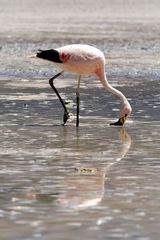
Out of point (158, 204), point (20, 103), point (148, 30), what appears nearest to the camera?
point (158, 204)

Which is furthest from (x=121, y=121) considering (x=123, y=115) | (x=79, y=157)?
(x=79, y=157)

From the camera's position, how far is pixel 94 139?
12742 millimetres

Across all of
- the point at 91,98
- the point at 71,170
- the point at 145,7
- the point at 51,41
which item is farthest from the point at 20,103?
the point at 145,7

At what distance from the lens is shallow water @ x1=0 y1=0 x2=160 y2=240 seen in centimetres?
766

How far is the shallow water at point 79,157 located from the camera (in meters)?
7.66

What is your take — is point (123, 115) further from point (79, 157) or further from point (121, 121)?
point (79, 157)

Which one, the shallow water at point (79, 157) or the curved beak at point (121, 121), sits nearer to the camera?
the shallow water at point (79, 157)

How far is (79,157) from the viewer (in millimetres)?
11227

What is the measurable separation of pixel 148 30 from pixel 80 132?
27751mm

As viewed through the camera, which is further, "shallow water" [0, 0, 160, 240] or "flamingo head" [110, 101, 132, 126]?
"flamingo head" [110, 101, 132, 126]

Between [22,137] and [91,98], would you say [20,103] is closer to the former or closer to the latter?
[91,98]

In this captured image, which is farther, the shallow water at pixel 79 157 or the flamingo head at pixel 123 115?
the flamingo head at pixel 123 115

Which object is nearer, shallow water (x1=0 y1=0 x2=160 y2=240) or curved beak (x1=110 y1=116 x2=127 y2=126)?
shallow water (x1=0 y1=0 x2=160 y2=240)

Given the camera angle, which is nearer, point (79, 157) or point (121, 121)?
point (79, 157)
